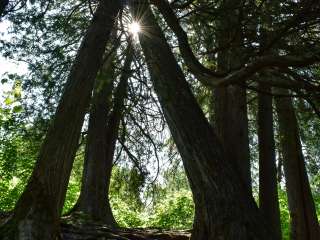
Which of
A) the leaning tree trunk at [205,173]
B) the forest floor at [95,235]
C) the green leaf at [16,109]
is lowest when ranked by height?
the forest floor at [95,235]

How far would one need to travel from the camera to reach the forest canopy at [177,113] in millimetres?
4613

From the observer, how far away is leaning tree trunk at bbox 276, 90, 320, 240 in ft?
23.7

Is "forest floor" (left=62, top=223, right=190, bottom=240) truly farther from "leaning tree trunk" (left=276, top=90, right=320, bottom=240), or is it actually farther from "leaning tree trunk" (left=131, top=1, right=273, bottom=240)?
"leaning tree trunk" (left=276, top=90, right=320, bottom=240)

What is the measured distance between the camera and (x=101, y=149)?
957cm

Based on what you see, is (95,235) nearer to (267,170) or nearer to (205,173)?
(205,173)

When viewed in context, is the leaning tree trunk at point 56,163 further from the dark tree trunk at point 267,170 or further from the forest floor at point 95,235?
the dark tree trunk at point 267,170

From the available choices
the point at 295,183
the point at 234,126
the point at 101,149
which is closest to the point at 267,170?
the point at 295,183

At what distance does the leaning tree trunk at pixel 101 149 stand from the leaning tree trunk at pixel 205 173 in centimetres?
336

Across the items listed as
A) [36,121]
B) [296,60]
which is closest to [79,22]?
[36,121]

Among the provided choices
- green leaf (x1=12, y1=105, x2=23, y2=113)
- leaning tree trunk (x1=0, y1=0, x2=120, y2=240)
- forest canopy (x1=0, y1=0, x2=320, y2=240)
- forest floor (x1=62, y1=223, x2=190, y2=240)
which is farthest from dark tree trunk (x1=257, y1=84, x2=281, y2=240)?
green leaf (x1=12, y1=105, x2=23, y2=113)

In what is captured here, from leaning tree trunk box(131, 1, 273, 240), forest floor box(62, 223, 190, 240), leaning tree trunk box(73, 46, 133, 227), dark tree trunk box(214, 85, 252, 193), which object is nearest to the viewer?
leaning tree trunk box(131, 1, 273, 240)

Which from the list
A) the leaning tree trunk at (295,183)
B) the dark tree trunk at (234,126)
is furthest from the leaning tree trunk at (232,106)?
the leaning tree trunk at (295,183)

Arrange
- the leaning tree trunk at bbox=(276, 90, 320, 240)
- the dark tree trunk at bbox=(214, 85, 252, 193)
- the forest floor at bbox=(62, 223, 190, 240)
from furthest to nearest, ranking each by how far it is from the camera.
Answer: the leaning tree trunk at bbox=(276, 90, 320, 240) < the dark tree trunk at bbox=(214, 85, 252, 193) < the forest floor at bbox=(62, 223, 190, 240)

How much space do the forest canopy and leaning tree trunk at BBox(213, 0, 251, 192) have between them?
0.02 meters
